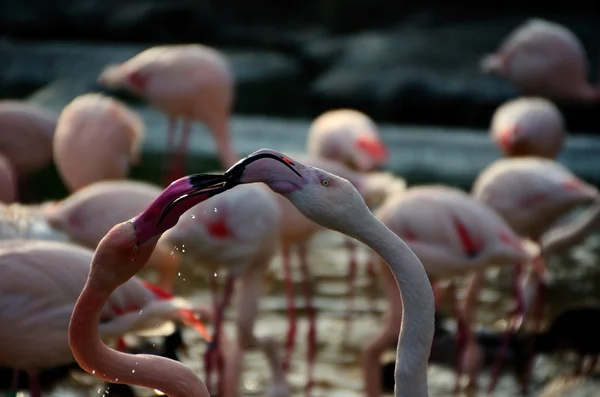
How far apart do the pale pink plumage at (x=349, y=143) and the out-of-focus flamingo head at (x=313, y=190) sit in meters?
3.62

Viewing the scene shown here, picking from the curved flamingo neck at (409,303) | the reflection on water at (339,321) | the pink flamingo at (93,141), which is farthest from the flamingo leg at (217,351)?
the curved flamingo neck at (409,303)

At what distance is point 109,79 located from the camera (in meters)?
5.81

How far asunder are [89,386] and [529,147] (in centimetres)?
282

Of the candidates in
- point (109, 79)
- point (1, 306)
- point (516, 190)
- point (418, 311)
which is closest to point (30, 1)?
point (109, 79)

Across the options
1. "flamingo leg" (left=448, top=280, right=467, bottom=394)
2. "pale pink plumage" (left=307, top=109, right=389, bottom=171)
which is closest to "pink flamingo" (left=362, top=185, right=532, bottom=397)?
"flamingo leg" (left=448, top=280, right=467, bottom=394)

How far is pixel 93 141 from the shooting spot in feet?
15.8

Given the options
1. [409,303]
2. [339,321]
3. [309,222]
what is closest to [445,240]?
[309,222]

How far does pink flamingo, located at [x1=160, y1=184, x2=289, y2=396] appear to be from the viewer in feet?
12.2

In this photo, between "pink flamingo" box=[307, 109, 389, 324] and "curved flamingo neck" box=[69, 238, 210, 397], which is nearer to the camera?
"curved flamingo neck" box=[69, 238, 210, 397]

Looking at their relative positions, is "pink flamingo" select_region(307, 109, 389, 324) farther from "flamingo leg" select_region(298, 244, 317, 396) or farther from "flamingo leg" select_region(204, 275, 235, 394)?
"flamingo leg" select_region(204, 275, 235, 394)

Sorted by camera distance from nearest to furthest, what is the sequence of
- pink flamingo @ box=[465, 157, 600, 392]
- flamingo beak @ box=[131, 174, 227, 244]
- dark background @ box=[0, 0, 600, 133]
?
flamingo beak @ box=[131, 174, 227, 244]
pink flamingo @ box=[465, 157, 600, 392]
dark background @ box=[0, 0, 600, 133]

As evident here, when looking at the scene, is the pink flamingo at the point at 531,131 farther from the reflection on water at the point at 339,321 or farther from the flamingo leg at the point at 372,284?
the flamingo leg at the point at 372,284

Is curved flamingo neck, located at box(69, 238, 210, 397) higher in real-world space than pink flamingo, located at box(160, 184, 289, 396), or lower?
higher

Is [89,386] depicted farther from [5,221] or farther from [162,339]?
[5,221]
